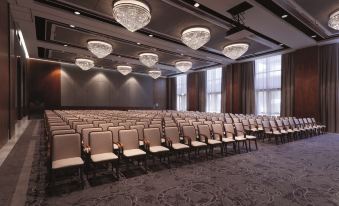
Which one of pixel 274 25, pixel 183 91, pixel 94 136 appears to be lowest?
pixel 94 136

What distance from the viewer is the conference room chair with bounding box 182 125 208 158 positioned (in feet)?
15.6

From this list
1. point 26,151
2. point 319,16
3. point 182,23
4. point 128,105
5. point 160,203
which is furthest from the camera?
point 128,105

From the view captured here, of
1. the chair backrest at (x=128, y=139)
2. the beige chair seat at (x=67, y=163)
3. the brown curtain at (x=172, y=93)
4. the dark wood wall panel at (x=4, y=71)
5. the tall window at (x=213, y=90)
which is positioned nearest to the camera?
the beige chair seat at (x=67, y=163)

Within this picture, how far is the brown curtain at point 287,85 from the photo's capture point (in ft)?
36.6

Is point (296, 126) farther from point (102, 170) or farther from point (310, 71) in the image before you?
point (102, 170)

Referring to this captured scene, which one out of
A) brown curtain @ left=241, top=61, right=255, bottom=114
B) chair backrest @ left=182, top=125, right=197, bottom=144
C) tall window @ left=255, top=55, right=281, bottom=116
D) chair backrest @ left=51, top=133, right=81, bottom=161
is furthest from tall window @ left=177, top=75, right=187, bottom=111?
chair backrest @ left=51, top=133, right=81, bottom=161

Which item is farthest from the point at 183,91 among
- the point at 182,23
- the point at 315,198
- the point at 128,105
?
the point at 315,198

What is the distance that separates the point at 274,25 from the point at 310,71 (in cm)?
447

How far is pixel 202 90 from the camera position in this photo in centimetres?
1777

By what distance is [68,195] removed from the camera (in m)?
2.92

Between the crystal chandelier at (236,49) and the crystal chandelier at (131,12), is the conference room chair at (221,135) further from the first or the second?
the crystal chandelier at (131,12)

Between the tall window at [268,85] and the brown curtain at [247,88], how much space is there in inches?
13.3

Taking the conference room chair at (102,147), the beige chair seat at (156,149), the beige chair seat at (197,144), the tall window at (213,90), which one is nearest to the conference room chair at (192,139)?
the beige chair seat at (197,144)

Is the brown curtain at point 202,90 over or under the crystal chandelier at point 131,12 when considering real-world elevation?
under
